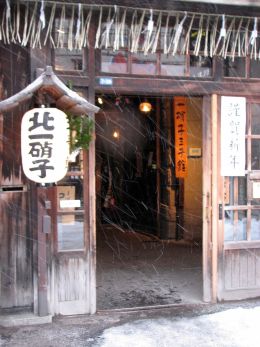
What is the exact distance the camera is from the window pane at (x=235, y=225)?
640cm

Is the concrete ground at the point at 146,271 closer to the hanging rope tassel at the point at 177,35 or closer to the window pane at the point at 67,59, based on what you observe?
the window pane at the point at 67,59

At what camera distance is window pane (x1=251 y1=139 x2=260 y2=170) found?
21.2ft

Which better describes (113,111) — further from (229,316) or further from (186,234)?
(229,316)

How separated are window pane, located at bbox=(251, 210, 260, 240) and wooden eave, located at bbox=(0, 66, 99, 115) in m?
2.94

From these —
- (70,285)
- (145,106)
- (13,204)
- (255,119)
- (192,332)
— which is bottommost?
(192,332)

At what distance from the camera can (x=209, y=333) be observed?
210 inches

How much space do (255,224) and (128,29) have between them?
10.7 feet

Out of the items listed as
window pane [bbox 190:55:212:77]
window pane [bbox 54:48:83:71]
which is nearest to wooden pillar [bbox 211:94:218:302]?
window pane [bbox 190:55:212:77]

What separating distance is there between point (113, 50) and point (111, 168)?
28.3ft

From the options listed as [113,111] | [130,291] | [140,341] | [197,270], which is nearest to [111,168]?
[113,111]

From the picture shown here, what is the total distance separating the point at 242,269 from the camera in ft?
21.1

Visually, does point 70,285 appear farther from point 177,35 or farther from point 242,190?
point 177,35

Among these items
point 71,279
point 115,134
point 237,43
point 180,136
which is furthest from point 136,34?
point 115,134

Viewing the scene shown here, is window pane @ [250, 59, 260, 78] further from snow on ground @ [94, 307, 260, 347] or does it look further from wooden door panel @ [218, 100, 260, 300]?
snow on ground @ [94, 307, 260, 347]
